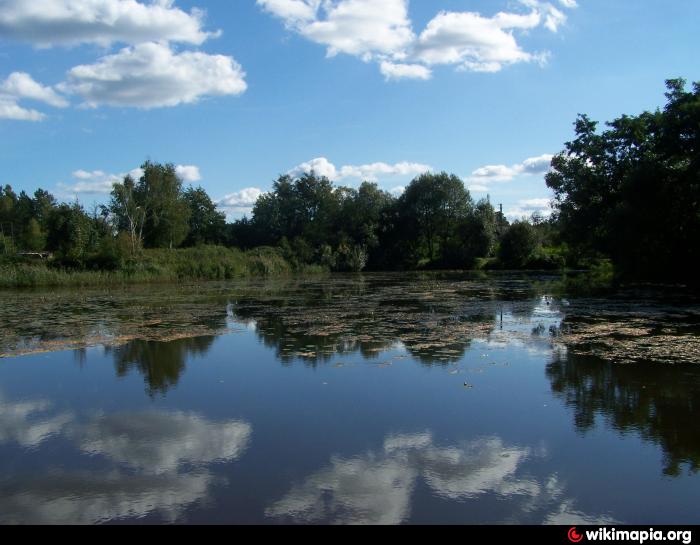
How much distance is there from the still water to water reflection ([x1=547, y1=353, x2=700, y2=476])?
3 centimetres

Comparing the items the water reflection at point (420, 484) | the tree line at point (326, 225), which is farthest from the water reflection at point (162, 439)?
the tree line at point (326, 225)

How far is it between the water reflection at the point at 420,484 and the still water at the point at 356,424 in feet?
0.07

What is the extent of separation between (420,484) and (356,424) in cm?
172

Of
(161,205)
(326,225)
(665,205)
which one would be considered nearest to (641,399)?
(665,205)

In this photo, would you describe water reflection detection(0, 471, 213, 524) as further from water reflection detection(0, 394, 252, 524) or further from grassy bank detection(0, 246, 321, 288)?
grassy bank detection(0, 246, 321, 288)

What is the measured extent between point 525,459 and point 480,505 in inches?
43.7

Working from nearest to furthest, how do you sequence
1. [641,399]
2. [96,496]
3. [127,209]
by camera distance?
1. [96,496]
2. [641,399]
3. [127,209]

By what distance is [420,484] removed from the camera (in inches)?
187

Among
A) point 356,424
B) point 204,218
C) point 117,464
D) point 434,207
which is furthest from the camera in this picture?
point 204,218

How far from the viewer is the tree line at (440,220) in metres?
22.3

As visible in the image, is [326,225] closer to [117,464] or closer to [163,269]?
[163,269]

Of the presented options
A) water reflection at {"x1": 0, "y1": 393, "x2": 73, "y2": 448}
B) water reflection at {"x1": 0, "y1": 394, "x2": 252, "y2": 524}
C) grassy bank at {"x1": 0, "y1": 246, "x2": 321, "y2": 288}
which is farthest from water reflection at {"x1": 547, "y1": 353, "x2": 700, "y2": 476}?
grassy bank at {"x1": 0, "y1": 246, "x2": 321, "y2": 288}

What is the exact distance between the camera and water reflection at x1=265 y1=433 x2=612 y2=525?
13.9ft
